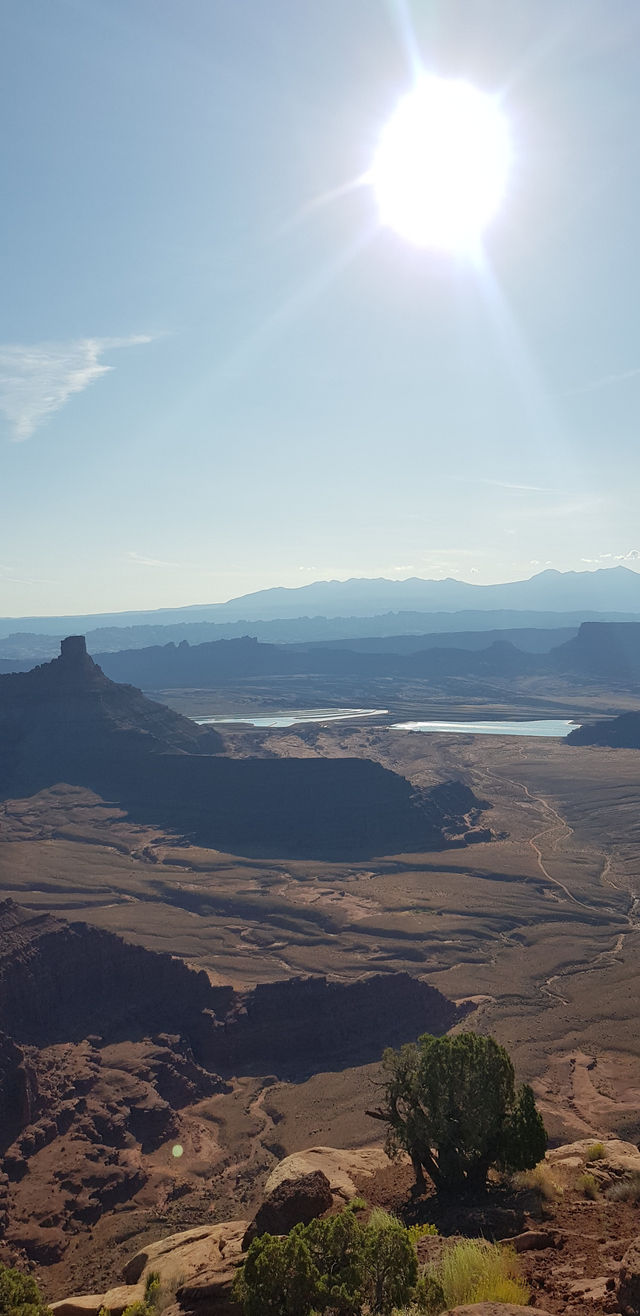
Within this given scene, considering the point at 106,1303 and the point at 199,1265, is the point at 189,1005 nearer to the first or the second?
the point at 106,1303

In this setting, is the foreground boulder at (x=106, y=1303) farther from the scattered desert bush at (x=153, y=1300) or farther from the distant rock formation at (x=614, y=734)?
the distant rock formation at (x=614, y=734)

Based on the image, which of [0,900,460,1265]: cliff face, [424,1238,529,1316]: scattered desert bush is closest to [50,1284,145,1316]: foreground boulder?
[424,1238,529,1316]: scattered desert bush

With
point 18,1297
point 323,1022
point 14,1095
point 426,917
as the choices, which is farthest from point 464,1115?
point 426,917

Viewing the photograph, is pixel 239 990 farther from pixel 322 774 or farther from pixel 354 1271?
pixel 322 774

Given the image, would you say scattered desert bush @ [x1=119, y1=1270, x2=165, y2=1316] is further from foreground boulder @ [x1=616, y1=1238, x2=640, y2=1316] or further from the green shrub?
foreground boulder @ [x1=616, y1=1238, x2=640, y2=1316]

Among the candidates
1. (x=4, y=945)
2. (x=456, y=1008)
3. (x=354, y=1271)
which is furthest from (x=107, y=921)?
(x=354, y=1271)

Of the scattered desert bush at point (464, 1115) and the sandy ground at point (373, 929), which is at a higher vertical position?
the scattered desert bush at point (464, 1115)

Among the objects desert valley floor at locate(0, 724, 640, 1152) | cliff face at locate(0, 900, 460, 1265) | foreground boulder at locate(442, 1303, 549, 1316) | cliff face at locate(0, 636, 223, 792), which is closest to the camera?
foreground boulder at locate(442, 1303, 549, 1316)

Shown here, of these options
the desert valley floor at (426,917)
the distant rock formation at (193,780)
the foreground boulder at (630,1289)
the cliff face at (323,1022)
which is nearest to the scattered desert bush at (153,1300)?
the foreground boulder at (630,1289)
